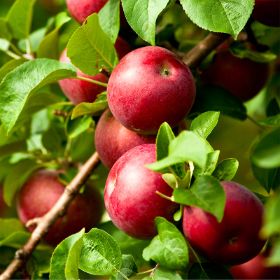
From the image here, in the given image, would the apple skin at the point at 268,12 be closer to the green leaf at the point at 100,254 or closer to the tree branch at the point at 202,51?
the tree branch at the point at 202,51

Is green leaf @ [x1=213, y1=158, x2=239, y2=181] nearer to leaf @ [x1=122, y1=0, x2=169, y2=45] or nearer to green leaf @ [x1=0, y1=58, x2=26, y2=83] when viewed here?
leaf @ [x1=122, y1=0, x2=169, y2=45]

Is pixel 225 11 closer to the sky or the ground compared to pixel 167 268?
closer to the sky

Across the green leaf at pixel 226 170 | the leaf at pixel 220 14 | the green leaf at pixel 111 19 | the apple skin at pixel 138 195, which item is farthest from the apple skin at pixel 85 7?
the green leaf at pixel 226 170

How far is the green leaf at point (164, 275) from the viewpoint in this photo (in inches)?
39.2

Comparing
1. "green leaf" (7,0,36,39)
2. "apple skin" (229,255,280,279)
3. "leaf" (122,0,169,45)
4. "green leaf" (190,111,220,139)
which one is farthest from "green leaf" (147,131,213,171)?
"green leaf" (7,0,36,39)

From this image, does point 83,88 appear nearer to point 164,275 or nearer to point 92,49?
point 92,49

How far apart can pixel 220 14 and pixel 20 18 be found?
623mm

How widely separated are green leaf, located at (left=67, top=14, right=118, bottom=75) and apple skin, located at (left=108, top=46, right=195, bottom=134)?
9 cm

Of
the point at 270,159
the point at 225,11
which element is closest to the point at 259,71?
the point at 225,11

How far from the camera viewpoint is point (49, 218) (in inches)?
54.2

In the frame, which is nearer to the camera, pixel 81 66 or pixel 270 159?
pixel 270 159

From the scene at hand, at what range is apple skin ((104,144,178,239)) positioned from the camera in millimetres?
1016

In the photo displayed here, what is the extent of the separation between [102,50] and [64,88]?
21 centimetres

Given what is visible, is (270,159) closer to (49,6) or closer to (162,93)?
(162,93)
